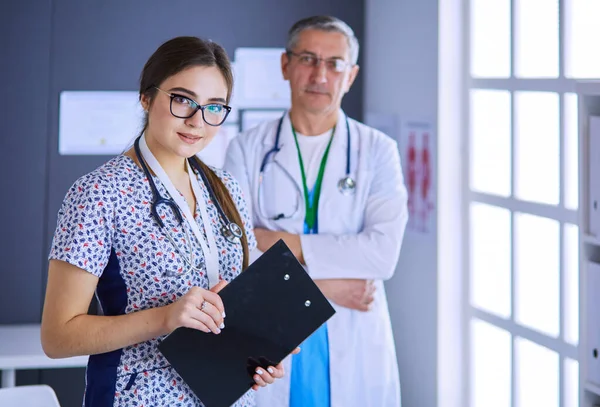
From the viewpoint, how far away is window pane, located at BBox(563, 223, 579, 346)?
2.41m

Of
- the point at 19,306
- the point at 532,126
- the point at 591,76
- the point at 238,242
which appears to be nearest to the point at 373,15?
the point at 532,126

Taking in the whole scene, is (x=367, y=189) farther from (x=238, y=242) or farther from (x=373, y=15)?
(x=373, y=15)

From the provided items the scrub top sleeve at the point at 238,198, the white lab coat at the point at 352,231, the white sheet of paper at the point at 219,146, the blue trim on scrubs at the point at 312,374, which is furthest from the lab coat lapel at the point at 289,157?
the white sheet of paper at the point at 219,146

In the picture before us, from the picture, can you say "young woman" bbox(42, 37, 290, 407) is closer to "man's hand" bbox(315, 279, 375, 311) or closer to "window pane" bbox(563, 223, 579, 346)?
"man's hand" bbox(315, 279, 375, 311)

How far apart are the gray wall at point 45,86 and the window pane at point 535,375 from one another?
6.51 ft

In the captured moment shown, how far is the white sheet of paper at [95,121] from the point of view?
144 inches

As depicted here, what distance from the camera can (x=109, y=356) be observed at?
163cm

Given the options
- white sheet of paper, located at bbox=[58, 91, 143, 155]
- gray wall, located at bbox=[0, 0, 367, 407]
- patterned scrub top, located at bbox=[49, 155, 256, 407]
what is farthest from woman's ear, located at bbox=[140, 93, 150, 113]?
gray wall, located at bbox=[0, 0, 367, 407]

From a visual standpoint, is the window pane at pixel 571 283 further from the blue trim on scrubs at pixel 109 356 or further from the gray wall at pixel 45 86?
the gray wall at pixel 45 86

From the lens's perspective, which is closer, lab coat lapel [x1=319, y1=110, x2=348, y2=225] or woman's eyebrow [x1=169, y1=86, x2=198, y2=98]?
woman's eyebrow [x1=169, y1=86, x2=198, y2=98]

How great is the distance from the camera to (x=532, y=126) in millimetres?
2666

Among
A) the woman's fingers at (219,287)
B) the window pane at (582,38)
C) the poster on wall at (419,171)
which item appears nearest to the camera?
the woman's fingers at (219,287)

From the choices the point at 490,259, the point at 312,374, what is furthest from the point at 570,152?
the point at 312,374

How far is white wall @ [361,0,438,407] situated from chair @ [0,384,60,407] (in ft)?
5.01
